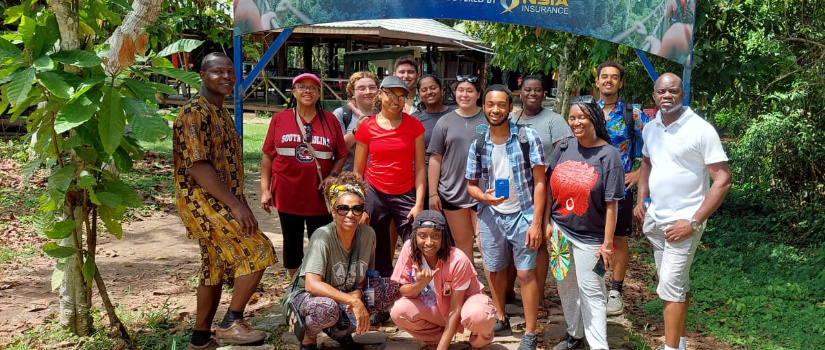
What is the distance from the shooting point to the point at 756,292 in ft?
18.6

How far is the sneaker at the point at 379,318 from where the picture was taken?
14.8ft

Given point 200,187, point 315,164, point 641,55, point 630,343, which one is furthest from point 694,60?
point 200,187

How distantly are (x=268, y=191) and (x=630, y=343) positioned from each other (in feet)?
8.30

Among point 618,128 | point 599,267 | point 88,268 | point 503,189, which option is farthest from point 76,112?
point 618,128

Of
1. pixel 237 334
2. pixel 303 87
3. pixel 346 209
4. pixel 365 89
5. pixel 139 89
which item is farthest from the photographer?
pixel 365 89

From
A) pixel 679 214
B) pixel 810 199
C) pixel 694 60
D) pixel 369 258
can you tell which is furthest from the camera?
pixel 810 199

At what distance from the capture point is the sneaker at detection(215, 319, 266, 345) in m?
4.03

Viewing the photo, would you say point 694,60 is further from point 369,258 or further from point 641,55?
point 369,258

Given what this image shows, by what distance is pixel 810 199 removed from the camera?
8.52 meters

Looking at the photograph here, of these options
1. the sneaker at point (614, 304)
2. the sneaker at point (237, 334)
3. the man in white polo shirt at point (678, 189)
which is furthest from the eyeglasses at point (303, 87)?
the sneaker at point (614, 304)

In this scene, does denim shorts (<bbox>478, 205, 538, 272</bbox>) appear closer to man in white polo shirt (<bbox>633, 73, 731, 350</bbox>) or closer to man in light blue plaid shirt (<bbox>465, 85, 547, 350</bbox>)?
man in light blue plaid shirt (<bbox>465, 85, 547, 350</bbox>)

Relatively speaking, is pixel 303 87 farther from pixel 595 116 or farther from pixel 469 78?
pixel 595 116

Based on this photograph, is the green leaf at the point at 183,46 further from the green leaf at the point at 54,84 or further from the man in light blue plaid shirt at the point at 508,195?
the man in light blue plaid shirt at the point at 508,195

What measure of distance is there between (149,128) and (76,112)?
1.16 feet
